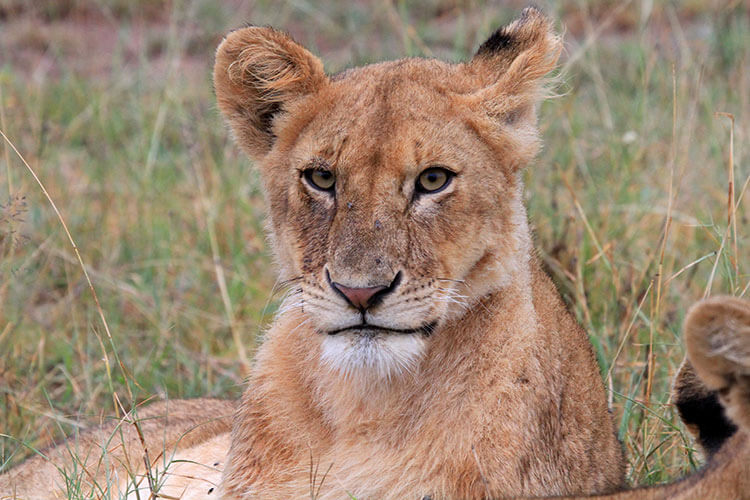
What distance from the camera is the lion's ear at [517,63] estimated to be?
126 inches

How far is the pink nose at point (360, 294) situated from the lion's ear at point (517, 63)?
68 centimetres

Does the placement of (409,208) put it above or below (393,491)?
above

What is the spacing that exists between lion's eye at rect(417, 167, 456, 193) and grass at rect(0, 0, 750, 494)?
776 mm

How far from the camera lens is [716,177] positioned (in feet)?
20.2

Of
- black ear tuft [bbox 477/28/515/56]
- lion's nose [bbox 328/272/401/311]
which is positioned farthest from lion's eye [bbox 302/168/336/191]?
black ear tuft [bbox 477/28/515/56]

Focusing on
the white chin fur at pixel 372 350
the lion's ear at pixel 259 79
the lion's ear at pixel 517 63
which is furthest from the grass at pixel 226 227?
the lion's ear at pixel 517 63

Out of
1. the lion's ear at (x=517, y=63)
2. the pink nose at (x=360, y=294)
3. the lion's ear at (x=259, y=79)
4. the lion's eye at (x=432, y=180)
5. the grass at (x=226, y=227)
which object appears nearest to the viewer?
the pink nose at (x=360, y=294)

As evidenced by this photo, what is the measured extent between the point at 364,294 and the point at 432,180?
41cm

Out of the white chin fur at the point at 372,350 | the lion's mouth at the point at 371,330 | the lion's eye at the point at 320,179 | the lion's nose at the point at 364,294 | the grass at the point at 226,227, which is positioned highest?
the lion's eye at the point at 320,179

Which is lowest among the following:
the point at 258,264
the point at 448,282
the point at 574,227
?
the point at 258,264

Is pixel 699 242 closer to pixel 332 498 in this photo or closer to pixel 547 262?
pixel 547 262

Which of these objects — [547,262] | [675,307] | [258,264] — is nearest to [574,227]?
[547,262]

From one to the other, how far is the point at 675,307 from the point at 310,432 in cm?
240

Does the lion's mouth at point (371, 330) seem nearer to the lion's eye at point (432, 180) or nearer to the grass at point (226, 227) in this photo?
the lion's eye at point (432, 180)
